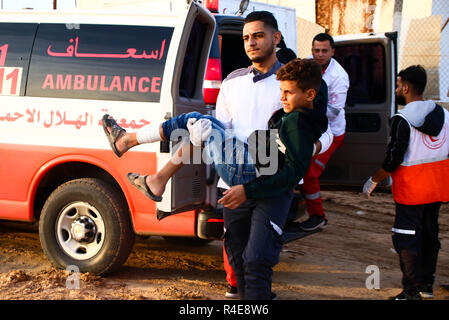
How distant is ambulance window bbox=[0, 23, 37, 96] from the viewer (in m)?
4.81

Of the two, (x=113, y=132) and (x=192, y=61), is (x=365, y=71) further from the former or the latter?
(x=113, y=132)

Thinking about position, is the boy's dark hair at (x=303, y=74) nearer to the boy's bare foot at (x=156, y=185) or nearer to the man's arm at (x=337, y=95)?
the boy's bare foot at (x=156, y=185)

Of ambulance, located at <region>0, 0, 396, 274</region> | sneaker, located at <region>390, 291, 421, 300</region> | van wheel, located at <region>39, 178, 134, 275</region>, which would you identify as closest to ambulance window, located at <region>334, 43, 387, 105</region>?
ambulance, located at <region>0, 0, 396, 274</region>

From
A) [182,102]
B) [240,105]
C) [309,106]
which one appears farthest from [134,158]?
[309,106]

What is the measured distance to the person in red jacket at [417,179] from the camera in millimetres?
4445

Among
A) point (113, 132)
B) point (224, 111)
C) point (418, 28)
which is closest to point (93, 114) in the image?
point (113, 132)

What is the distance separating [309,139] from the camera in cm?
328

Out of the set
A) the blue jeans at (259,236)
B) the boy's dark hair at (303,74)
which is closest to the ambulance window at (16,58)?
the blue jeans at (259,236)

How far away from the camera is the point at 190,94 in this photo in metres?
4.89

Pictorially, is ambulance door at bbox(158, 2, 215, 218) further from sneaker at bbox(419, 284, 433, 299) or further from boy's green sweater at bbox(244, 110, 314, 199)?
sneaker at bbox(419, 284, 433, 299)

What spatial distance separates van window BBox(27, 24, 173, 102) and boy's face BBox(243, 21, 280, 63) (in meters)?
1.05

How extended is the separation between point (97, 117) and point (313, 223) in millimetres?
2113

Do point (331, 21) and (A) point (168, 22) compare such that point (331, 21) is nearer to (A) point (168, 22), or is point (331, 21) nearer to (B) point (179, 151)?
(A) point (168, 22)

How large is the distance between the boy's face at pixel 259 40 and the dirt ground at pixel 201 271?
1.93 m
